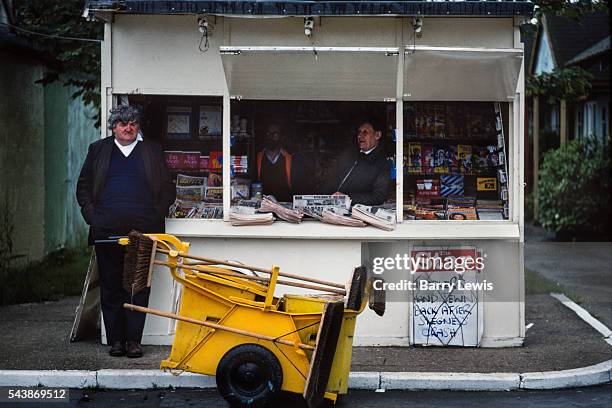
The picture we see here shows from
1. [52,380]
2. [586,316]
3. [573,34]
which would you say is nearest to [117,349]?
[52,380]

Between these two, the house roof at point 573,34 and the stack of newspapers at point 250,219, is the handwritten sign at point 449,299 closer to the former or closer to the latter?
the stack of newspapers at point 250,219

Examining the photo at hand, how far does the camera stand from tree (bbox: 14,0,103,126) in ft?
39.5

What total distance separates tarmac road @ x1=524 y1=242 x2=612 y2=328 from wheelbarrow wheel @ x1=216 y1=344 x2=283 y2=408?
15.1 ft

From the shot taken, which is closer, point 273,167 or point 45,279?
point 273,167

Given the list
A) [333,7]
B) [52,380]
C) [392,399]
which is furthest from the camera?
[333,7]

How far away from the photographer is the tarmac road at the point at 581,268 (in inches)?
483

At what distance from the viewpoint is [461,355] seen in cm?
916

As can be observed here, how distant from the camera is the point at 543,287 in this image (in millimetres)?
13383

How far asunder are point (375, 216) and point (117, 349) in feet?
8.24

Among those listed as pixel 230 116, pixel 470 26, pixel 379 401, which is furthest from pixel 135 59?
pixel 379 401

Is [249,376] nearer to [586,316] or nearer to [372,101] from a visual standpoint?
[372,101]

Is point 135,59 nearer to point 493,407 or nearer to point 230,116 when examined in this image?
point 230,116

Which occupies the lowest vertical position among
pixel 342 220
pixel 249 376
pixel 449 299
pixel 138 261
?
pixel 249 376

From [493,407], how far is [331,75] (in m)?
3.24
